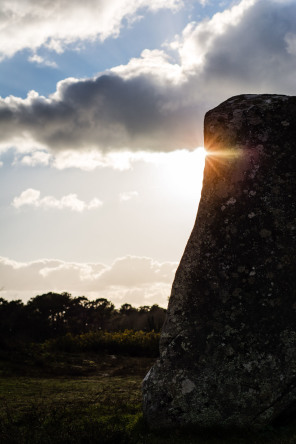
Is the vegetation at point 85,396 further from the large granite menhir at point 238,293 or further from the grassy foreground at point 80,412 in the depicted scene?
the large granite menhir at point 238,293

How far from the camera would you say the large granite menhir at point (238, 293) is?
5965mm

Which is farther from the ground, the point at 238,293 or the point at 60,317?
the point at 238,293

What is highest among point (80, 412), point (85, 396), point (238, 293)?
point (238, 293)

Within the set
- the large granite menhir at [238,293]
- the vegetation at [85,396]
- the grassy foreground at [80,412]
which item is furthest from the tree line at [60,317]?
the large granite menhir at [238,293]

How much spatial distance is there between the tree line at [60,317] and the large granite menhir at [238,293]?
2691 cm

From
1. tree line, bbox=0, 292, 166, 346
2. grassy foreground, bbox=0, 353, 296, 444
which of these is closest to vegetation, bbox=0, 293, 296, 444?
grassy foreground, bbox=0, 353, 296, 444

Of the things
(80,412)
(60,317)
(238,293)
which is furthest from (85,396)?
(60,317)

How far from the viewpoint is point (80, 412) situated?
698 cm

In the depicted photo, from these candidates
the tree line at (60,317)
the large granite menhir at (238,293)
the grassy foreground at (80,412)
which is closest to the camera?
the grassy foreground at (80,412)

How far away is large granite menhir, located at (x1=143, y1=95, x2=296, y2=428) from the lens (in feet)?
19.6

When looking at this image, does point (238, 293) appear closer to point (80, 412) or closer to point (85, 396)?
point (80, 412)

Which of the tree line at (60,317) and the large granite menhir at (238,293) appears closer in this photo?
the large granite menhir at (238,293)

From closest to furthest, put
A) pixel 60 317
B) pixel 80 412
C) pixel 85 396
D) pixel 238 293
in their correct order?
pixel 238 293 < pixel 80 412 < pixel 85 396 < pixel 60 317

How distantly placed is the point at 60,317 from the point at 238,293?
1260 inches
